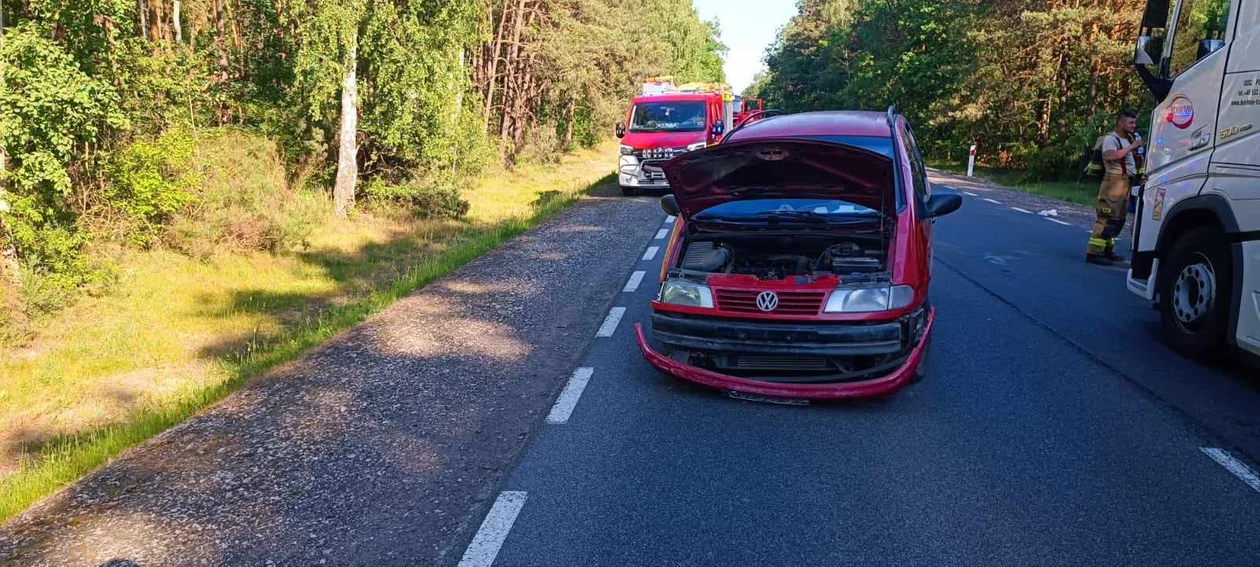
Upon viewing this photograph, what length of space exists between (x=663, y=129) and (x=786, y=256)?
14.9 meters

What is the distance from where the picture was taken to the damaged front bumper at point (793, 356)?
542 centimetres

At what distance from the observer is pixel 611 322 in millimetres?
8055

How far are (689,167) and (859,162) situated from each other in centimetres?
117

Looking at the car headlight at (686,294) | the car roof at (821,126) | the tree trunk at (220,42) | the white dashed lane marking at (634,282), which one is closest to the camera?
the car headlight at (686,294)

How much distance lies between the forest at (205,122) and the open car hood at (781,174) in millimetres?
6051

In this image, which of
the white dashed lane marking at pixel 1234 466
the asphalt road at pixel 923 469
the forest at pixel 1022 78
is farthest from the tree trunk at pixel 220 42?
Answer: the forest at pixel 1022 78

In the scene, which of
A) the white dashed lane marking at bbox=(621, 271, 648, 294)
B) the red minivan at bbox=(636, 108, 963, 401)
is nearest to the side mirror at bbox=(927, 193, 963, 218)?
the red minivan at bbox=(636, 108, 963, 401)

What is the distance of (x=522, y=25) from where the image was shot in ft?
94.6

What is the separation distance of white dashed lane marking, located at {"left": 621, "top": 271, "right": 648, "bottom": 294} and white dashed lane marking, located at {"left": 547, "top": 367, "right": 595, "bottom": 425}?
3033 mm

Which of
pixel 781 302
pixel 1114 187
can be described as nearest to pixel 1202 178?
pixel 781 302

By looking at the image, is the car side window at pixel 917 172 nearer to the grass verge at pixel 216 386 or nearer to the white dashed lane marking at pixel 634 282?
the white dashed lane marking at pixel 634 282

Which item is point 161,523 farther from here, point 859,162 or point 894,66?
point 894,66

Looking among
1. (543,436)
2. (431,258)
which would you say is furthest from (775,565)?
(431,258)

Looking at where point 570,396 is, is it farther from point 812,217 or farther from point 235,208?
point 235,208
